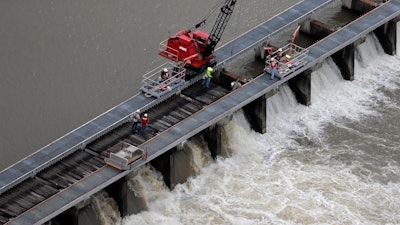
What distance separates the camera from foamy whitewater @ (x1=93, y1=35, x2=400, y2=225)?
7544 cm

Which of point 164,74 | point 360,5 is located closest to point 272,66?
point 164,74

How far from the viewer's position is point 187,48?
3270 inches

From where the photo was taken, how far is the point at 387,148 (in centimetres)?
8338

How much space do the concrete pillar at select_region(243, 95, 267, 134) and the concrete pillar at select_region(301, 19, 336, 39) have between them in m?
11.9

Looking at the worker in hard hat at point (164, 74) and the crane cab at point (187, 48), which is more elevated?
the crane cab at point (187, 48)

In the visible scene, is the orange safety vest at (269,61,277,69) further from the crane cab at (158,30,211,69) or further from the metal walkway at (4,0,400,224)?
the crane cab at (158,30,211,69)

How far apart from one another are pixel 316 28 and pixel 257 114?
514 inches

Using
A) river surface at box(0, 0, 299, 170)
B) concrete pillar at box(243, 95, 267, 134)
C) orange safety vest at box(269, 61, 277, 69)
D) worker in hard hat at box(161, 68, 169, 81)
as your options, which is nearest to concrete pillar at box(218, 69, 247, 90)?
concrete pillar at box(243, 95, 267, 134)

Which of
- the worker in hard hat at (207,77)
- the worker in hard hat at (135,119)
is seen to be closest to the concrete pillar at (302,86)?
the worker in hard hat at (207,77)

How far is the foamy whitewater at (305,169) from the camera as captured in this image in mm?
75438

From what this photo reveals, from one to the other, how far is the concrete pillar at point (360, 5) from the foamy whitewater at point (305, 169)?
7823 mm

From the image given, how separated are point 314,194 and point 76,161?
50.1ft

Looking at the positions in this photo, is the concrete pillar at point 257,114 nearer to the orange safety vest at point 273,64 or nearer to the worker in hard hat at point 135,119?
the orange safety vest at point 273,64

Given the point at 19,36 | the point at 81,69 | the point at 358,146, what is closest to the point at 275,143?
the point at 358,146
